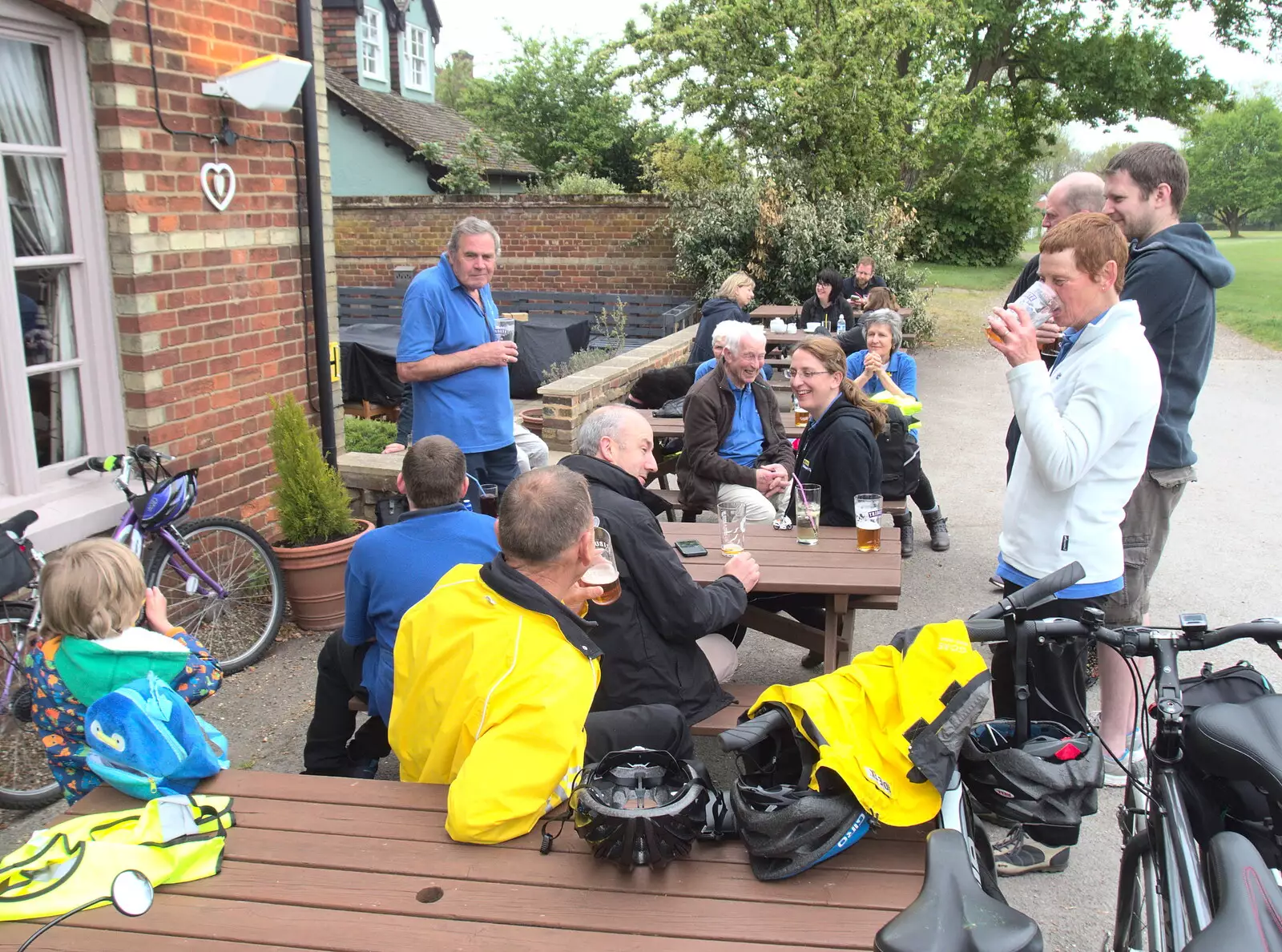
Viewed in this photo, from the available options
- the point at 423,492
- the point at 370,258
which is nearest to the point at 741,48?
the point at 370,258

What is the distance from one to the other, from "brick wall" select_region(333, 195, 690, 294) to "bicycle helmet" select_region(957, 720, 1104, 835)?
14.8m

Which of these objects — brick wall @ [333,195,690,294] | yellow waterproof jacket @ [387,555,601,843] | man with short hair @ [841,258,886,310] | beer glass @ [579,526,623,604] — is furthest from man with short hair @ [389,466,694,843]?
brick wall @ [333,195,690,294]

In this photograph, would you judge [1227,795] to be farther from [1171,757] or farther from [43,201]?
[43,201]

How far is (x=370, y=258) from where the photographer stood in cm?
1884

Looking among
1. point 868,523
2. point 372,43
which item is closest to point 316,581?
point 868,523

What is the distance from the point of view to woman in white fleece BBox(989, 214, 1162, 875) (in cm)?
299

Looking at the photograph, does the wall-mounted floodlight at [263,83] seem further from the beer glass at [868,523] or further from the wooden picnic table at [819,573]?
the beer glass at [868,523]

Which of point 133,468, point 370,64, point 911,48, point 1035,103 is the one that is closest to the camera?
point 133,468

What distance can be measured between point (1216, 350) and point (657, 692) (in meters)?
15.8

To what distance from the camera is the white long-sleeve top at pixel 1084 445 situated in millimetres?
2996

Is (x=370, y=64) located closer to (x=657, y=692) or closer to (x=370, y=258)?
(x=370, y=258)

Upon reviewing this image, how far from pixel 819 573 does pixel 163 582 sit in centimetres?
313

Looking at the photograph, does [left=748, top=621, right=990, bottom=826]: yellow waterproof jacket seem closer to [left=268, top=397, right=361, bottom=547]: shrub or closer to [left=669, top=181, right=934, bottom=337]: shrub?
[left=268, top=397, right=361, bottom=547]: shrub

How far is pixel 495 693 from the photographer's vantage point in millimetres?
2354
